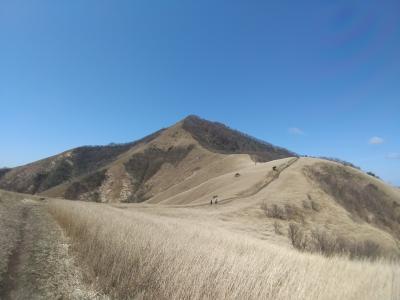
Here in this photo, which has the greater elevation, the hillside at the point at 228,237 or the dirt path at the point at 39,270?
the hillside at the point at 228,237

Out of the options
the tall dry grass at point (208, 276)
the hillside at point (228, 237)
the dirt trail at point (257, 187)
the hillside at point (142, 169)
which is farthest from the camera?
the hillside at point (142, 169)

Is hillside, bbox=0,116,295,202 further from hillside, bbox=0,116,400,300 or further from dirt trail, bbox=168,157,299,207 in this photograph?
dirt trail, bbox=168,157,299,207

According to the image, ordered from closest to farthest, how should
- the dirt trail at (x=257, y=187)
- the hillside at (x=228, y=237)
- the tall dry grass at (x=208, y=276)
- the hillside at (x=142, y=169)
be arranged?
the tall dry grass at (x=208, y=276) < the hillside at (x=228, y=237) < the dirt trail at (x=257, y=187) < the hillside at (x=142, y=169)

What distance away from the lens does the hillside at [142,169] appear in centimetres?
11412

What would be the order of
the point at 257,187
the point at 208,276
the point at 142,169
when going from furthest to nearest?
the point at 142,169, the point at 257,187, the point at 208,276

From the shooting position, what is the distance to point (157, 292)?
21.1 ft

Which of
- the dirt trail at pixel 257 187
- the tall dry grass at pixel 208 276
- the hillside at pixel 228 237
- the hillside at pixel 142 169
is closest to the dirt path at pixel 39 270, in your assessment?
the hillside at pixel 228 237

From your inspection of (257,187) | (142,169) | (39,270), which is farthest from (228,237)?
(142,169)

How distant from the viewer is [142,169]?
5123 inches

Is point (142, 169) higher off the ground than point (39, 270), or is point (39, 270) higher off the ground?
point (142, 169)

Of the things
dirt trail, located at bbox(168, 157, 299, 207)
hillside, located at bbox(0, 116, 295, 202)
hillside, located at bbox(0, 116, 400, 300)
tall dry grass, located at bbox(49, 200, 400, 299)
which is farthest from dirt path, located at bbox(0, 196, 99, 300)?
hillside, located at bbox(0, 116, 295, 202)

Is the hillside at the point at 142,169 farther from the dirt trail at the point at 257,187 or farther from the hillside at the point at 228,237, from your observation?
the dirt trail at the point at 257,187

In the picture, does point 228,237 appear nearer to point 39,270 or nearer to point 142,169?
point 39,270

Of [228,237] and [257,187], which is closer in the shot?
[228,237]
